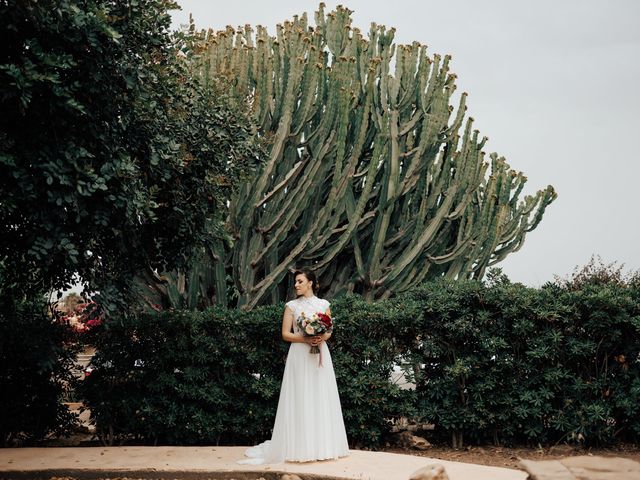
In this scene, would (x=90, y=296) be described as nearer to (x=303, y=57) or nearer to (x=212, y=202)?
(x=212, y=202)

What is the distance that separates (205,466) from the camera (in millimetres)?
7879

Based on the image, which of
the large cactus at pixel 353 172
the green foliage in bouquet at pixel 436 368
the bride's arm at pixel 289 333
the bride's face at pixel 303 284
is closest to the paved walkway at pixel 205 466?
the green foliage in bouquet at pixel 436 368

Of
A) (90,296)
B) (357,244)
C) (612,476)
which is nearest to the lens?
(612,476)

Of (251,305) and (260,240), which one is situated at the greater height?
(260,240)

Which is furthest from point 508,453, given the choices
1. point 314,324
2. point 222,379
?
point 222,379

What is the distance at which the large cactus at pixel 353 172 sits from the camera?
14.0 metres

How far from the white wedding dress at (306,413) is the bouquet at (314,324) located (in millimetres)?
92

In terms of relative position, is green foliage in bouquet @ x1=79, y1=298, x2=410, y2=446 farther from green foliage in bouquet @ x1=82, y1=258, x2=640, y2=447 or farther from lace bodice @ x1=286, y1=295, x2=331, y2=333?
lace bodice @ x1=286, y1=295, x2=331, y2=333

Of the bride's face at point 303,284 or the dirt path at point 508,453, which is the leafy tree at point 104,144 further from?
the dirt path at point 508,453

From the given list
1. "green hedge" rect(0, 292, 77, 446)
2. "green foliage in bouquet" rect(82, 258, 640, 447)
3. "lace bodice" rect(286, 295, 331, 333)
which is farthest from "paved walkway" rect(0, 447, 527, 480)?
"lace bodice" rect(286, 295, 331, 333)

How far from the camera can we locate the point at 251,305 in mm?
14070

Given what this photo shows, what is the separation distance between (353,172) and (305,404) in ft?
22.8

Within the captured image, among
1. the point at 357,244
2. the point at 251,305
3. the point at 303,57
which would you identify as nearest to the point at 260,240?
the point at 251,305

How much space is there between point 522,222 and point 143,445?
11.5 metres
